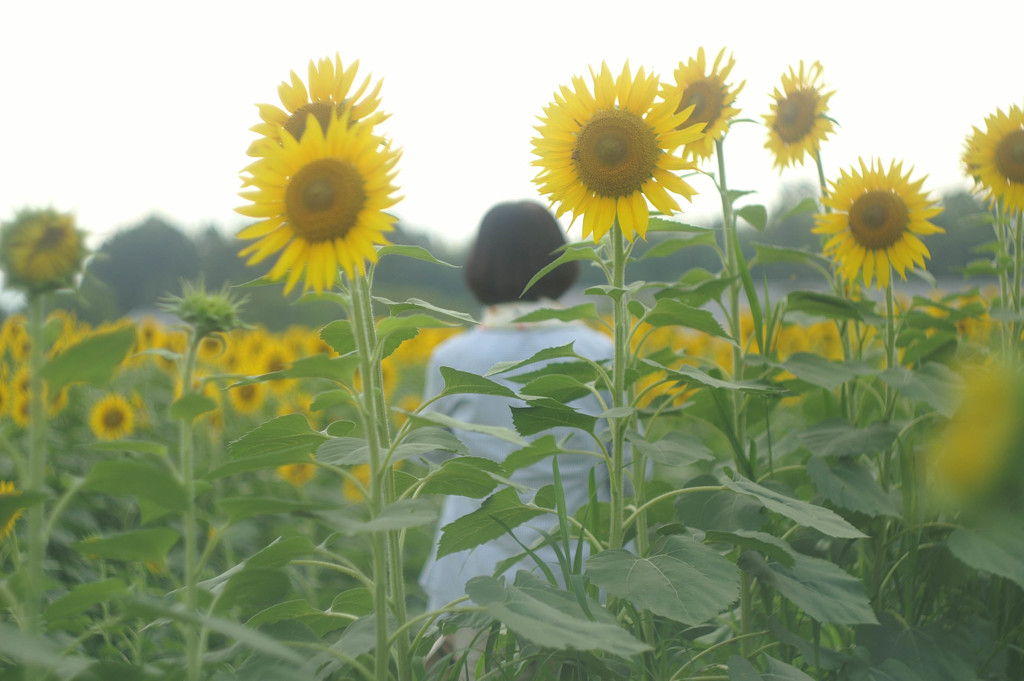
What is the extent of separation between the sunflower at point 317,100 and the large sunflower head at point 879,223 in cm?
95

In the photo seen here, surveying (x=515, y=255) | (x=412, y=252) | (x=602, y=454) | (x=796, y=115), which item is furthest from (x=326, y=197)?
(x=515, y=255)

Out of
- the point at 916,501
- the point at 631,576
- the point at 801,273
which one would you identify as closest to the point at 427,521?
the point at 631,576

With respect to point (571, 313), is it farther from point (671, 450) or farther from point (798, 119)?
point (798, 119)

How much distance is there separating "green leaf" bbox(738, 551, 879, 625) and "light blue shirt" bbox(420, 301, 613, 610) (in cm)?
115

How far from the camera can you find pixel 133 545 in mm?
729

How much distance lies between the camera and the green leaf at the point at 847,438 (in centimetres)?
129

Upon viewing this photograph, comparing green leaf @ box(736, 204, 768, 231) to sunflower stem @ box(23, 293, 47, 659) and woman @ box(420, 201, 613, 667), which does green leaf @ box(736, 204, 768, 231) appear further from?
sunflower stem @ box(23, 293, 47, 659)

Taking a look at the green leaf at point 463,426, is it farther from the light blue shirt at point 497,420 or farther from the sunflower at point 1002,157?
the light blue shirt at point 497,420

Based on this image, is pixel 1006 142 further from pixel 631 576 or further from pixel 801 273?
pixel 631 576

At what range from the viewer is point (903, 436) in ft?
4.59

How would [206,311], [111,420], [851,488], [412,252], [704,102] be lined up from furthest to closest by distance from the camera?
[111,420], [704,102], [851,488], [412,252], [206,311]

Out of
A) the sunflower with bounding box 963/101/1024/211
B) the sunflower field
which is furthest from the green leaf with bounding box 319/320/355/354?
the sunflower with bounding box 963/101/1024/211

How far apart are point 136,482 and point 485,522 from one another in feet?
1.69

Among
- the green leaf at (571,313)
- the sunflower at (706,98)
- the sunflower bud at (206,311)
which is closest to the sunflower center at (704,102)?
the sunflower at (706,98)
